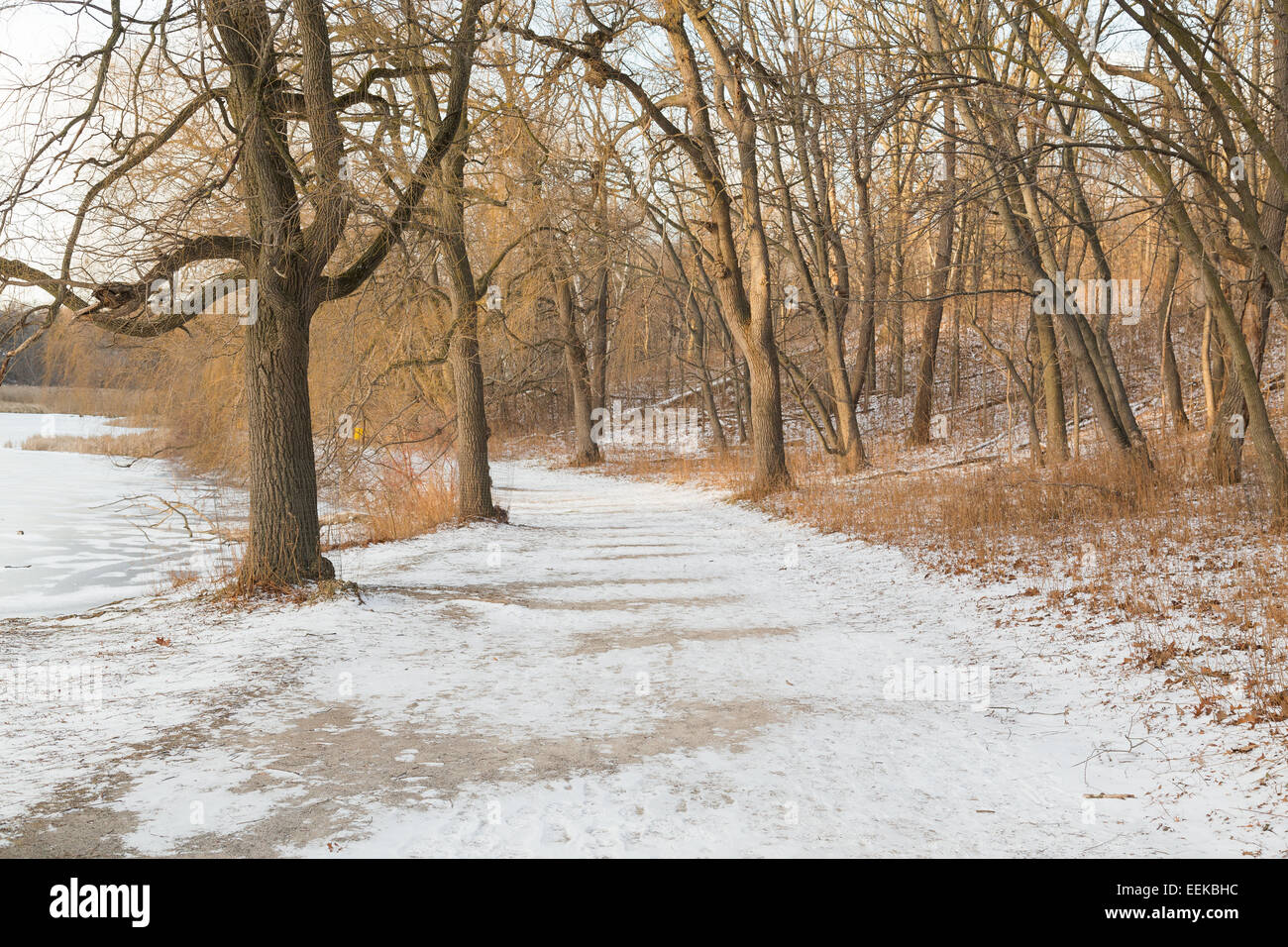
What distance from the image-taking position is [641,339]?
40.0 m

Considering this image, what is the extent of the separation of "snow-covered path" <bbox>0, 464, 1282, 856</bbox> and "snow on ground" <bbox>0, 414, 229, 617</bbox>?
266 centimetres

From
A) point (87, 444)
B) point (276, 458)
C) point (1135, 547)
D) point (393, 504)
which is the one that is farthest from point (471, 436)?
point (87, 444)

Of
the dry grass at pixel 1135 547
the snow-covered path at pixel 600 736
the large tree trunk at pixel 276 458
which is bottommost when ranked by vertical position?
the snow-covered path at pixel 600 736

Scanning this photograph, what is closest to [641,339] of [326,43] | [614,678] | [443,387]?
[443,387]

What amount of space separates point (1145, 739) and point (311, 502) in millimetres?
7054

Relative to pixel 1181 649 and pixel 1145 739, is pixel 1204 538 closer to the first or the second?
pixel 1181 649

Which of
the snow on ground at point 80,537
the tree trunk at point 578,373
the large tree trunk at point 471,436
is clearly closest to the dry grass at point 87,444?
the snow on ground at point 80,537

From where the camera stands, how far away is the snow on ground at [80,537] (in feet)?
35.0

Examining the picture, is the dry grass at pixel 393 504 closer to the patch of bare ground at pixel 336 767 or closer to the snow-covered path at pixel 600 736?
the snow-covered path at pixel 600 736

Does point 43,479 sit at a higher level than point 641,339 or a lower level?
lower

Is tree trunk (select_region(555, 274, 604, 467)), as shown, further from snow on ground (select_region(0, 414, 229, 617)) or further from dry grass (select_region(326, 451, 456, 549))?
snow on ground (select_region(0, 414, 229, 617))

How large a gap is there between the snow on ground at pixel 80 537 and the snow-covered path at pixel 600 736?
8.72ft

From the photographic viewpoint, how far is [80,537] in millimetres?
15289

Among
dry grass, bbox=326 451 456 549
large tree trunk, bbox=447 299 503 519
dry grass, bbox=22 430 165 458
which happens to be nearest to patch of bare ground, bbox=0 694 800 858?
dry grass, bbox=326 451 456 549
